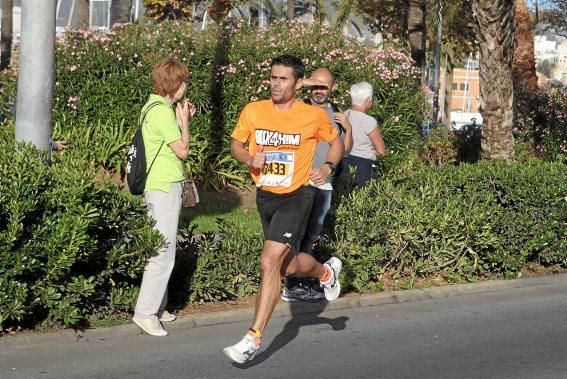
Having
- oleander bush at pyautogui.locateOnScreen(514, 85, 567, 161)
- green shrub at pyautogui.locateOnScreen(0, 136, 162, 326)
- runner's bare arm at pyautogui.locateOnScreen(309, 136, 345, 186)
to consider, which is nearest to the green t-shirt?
green shrub at pyautogui.locateOnScreen(0, 136, 162, 326)

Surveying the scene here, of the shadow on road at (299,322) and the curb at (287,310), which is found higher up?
the curb at (287,310)

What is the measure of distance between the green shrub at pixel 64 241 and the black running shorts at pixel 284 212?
892 millimetres

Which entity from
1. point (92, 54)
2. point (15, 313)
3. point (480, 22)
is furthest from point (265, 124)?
point (92, 54)

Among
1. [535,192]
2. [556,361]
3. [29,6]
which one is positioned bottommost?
[556,361]

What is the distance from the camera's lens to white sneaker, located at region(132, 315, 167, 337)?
8.43m

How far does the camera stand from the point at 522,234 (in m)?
12.2

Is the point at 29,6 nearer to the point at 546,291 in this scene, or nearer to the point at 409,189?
the point at 409,189

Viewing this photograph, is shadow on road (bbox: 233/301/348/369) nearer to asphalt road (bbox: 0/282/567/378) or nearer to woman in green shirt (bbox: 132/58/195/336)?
asphalt road (bbox: 0/282/567/378)

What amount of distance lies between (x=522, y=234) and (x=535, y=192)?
49 centimetres

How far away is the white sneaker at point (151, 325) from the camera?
8430 mm

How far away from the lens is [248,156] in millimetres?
7832

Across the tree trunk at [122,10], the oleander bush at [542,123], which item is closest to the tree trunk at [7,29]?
the tree trunk at [122,10]

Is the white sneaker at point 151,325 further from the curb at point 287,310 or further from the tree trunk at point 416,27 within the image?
the tree trunk at point 416,27

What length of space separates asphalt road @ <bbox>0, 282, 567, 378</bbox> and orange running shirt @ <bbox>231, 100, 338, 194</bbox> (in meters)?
1.23
